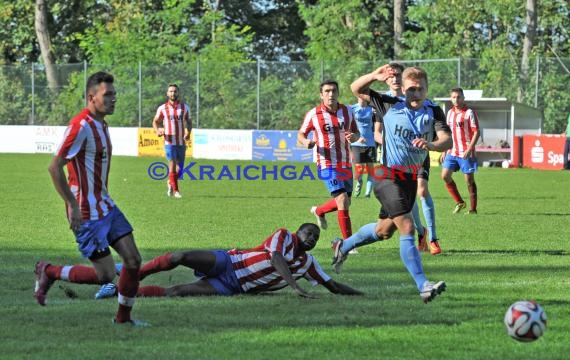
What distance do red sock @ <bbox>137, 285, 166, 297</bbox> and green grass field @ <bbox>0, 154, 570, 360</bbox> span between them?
0.22 m

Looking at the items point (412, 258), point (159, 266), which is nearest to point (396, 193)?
point (412, 258)

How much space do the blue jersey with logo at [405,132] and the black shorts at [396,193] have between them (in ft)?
0.40

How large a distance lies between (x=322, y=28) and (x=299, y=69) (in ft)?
38.0

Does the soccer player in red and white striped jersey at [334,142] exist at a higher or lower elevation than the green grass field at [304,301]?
higher

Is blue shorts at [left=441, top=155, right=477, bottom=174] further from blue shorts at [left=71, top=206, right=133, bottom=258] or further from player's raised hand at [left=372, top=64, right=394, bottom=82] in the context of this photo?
blue shorts at [left=71, top=206, right=133, bottom=258]

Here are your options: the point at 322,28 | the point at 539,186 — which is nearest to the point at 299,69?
the point at 322,28

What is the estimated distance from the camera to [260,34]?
60938mm

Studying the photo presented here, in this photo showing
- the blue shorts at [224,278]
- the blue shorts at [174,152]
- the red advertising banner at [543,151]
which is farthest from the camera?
the red advertising banner at [543,151]

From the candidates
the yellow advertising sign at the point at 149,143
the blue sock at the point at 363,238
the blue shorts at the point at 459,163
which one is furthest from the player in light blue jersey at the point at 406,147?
the yellow advertising sign at the point at 149,143

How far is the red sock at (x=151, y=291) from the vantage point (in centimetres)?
933

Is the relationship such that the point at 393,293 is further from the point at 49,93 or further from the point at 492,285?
the point at 49,93

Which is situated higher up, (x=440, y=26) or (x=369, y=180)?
(x=440, y=26)

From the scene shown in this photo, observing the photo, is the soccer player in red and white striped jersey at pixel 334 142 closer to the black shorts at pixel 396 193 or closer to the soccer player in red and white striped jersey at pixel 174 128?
the black shorts at pixel 396 193

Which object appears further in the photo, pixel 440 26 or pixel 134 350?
→ pixel 440 26
